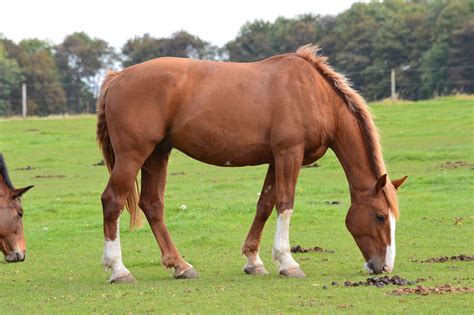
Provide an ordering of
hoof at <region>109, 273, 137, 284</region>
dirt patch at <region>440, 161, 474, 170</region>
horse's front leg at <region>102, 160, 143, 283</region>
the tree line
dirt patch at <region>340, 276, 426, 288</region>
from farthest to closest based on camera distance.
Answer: the tree line, dirt patch at <region>440, 161, 474, 170</region>, horse's front leg at <region>102, 160, 143, 283</region>, hoof at <region>109, 273, 137, 284</region>, dirt patch at <region>340, 276, 426, 288</region>

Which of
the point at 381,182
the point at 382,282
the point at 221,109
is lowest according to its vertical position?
the point at 382,282

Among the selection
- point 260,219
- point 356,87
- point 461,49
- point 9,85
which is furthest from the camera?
point 9,85

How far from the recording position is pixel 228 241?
1281cm

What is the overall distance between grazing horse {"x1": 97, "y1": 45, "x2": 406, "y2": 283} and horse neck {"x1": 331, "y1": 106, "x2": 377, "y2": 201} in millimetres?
10

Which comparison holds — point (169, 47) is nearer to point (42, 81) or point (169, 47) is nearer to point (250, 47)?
point (250, 47)

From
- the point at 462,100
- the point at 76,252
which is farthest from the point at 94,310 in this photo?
the point at 462,100

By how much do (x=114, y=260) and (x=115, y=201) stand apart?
0.60 m

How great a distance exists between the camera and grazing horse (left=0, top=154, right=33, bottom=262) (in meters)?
10.0

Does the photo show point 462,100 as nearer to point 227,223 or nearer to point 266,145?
point 227,223

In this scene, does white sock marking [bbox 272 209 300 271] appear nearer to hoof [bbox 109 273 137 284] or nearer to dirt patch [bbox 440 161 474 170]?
hoof [bbox 109 273 137 284]

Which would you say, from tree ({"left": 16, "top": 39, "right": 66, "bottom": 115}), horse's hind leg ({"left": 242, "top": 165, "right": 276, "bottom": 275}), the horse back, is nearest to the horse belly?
the horse back

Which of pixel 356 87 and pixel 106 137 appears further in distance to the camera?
pixel 356 87

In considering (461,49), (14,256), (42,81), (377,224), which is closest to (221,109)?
(377,224)

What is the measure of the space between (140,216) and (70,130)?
90.0 ft
